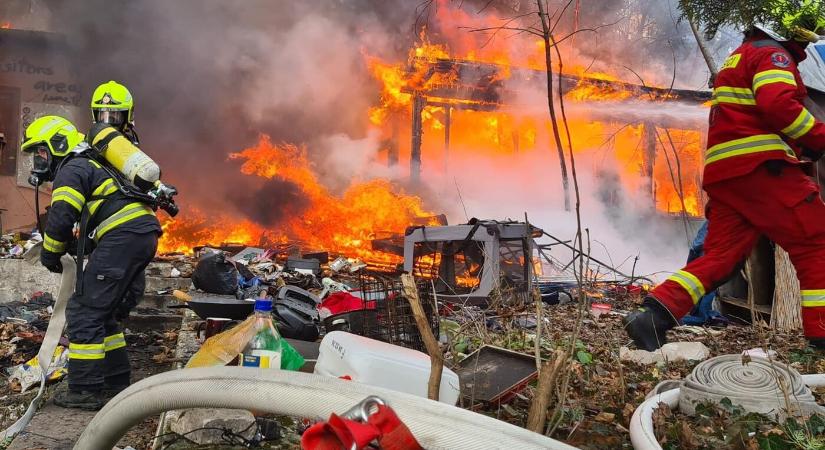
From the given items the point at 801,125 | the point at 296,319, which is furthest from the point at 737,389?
the point at 296,319

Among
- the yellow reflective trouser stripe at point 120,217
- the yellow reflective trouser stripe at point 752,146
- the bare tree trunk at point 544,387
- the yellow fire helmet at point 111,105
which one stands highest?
the yellow fire helmet at point 111,105

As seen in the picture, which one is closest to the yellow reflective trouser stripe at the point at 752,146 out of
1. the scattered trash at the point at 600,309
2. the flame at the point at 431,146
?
the scattered trash at the point at 600,309

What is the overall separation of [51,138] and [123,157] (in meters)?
0.41

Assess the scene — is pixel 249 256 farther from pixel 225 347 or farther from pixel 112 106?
pixel 225 347

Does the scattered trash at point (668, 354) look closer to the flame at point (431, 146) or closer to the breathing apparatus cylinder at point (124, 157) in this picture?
the breathing apparatus cylinder at point (124, 157)

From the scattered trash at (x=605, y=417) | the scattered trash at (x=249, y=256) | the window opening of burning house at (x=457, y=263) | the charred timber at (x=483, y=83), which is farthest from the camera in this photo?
the charred timber at (x=483, y=83)

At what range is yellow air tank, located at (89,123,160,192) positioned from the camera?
13.0ft

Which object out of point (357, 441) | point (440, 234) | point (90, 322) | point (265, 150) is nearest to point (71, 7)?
point (265, 150)

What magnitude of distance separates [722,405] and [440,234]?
4344mm

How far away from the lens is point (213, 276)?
609 cm

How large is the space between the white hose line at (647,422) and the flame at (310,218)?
27.4ft

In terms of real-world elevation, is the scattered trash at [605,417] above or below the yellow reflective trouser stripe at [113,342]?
above

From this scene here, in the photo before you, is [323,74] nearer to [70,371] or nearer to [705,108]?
[705,108]

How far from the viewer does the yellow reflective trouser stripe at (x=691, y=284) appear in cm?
364
